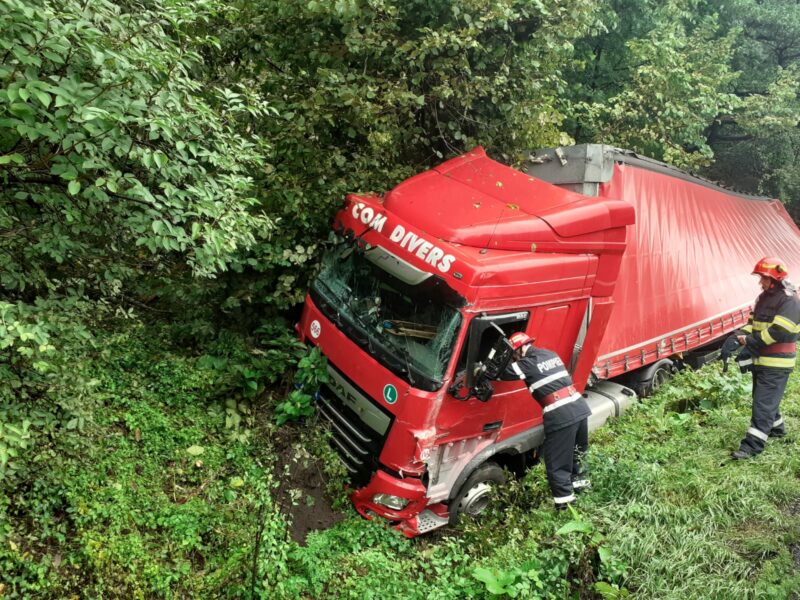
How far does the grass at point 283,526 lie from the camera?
3.16 meters

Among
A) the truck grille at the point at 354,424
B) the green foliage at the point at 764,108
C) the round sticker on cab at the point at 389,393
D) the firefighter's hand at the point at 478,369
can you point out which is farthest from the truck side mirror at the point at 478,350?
the green foliage at the point at 764,108

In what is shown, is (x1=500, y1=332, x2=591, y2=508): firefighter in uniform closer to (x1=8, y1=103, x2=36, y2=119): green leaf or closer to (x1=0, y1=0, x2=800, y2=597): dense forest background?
(x1=0, y1=0, x2=800, y2=597): dense forest background

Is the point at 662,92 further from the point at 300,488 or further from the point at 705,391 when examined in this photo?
the point at 300,488

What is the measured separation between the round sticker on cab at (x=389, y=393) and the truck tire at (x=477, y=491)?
41.9 inches

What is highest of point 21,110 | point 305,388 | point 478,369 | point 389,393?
point 21,110

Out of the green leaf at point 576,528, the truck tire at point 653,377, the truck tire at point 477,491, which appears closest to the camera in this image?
the green leaf at point 576,528

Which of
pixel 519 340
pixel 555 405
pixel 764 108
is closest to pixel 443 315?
pixel 519 340

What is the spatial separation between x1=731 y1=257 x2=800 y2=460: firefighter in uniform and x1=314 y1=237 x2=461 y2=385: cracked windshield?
130 inches

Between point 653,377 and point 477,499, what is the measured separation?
11.3ft

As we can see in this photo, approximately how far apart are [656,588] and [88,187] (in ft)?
13.4

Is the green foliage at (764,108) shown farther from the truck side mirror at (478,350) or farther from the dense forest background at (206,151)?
the truck side mirror at (478,350)

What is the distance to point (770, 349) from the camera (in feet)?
16.4

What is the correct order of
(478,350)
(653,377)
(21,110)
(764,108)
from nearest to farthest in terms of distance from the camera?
(21,110) < (478,350) < (653,377) < (764,108)

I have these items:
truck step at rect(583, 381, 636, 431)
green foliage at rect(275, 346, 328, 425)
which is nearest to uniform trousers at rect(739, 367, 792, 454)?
truck step at rect(583, 381, 636, 431)
